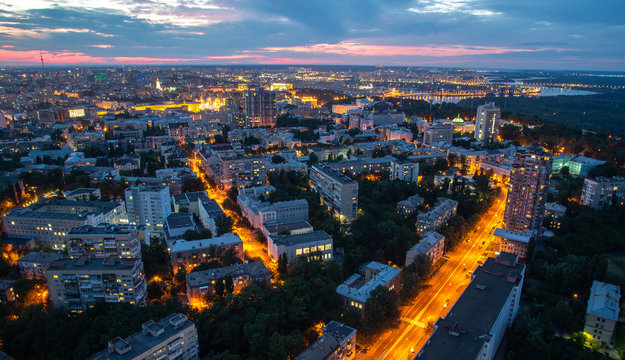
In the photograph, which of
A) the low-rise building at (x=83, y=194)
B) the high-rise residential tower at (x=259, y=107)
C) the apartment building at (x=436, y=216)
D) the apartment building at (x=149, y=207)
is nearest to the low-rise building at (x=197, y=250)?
the apartment building at (x=149, y=207)

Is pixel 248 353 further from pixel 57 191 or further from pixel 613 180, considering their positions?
pixel 613 180

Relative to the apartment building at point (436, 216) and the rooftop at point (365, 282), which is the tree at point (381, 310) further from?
the apartment building at point (436, 216)

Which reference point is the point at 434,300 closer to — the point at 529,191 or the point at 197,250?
the point at 529,191

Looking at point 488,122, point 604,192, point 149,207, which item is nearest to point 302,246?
point 149,207

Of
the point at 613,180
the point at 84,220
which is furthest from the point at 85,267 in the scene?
the point at 613,180

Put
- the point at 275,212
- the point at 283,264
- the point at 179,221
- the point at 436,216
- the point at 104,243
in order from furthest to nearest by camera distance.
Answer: the point at 275,212 < the point at 179,221 < the point at 436,216 < the point at 283,264 < the point at 104,243

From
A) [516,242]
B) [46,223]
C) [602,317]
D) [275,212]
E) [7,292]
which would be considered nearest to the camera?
[602,317]
